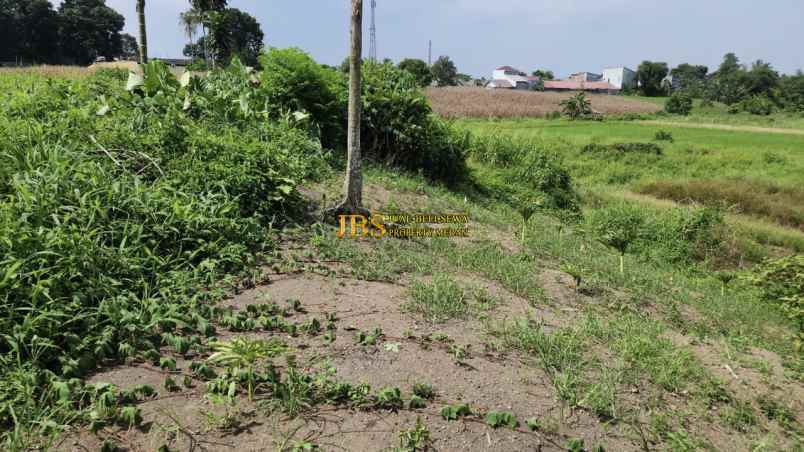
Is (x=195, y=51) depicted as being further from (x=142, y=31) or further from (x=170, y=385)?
(x=170, y=385)

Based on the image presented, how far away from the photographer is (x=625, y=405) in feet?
9.14

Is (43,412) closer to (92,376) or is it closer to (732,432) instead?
(92,376)

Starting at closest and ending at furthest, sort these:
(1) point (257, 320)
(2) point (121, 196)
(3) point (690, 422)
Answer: (3) point (690, 422) → (1) point (257, 320) → (2) point (121, 196)

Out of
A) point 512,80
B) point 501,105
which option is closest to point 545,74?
point 512,80

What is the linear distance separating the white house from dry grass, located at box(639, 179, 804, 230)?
69.3m

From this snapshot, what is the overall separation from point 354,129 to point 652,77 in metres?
79.7

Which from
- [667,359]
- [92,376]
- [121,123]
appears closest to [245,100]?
[121,123]

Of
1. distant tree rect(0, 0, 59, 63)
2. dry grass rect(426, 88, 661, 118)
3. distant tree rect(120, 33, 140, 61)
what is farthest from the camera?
distant tree rect(120, 33, 140, 61)

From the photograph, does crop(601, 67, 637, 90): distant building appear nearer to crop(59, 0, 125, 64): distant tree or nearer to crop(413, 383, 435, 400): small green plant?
crop(59, 0, 125, 64): distant tree

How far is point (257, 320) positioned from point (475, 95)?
43308 millimetres

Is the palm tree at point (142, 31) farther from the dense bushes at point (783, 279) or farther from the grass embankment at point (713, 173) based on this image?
the dense bushes at point (783, 279)

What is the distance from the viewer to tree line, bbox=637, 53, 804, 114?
5059 centimetres

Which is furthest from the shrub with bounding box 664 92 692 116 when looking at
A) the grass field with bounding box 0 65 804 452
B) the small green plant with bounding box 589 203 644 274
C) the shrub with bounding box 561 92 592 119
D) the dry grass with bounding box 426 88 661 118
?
the grass field with bounding box 0 65 804 452

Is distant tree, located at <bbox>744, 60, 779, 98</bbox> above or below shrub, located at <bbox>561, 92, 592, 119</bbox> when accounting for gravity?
above
